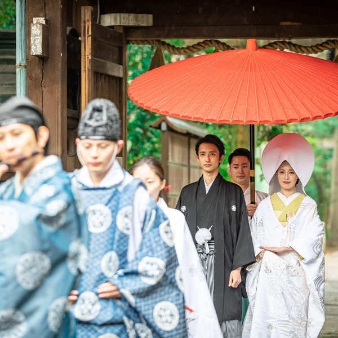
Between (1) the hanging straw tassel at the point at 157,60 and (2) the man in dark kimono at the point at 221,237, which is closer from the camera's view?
(2) the man in dark kimono at the point at 221,237

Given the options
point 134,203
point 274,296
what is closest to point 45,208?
point 134,203

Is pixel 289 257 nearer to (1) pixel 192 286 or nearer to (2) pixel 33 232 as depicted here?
(1) pixel 192 286

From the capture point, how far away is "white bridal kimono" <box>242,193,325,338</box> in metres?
7.24

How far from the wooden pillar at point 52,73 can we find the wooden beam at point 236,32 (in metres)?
1.58

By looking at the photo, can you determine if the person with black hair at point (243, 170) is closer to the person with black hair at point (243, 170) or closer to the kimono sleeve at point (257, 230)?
the person with black hair at point (243, 170)

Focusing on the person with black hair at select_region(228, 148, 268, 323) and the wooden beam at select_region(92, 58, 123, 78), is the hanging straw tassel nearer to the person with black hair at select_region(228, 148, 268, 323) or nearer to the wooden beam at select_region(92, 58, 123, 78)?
the wooden beam at select_region(92, 58, 123, 78)

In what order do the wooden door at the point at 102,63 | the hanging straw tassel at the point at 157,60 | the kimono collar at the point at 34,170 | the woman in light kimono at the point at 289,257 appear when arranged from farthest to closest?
the hanging straw tassel at the point at 157,60 < the woman in light kimono at the point at 289,257 < the wooden door at the point at 102,63 < the kimono collar at the point at 34,170

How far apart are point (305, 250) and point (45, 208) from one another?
3792 mm

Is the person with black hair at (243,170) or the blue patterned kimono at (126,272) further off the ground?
the person with black hair at (243,170)

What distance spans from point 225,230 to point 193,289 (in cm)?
134

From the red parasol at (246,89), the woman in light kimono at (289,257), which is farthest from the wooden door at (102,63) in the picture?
the woman in light kimono at (289,257)

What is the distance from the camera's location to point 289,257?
726 cm

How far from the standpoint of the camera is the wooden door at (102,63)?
7078mm

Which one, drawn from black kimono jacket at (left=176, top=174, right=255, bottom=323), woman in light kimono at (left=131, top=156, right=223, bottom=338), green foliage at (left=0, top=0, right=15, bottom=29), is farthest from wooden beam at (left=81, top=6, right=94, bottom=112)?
green foliage at (left=0, top=0, right=15, bottom=29)
